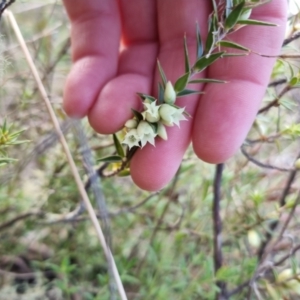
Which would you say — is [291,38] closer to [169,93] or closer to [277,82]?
[277,82]

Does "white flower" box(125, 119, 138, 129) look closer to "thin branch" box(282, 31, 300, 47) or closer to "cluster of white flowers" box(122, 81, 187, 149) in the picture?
"cluster of white flowers" box(122, 81, 187, 149)

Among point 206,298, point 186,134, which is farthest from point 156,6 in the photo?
point 206,298

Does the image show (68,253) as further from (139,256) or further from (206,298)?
(206,298)

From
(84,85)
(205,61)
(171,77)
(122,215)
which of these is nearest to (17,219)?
(122,215)

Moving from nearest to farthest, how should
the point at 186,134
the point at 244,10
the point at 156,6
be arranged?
1. the point at 244,10
2. the point at 186,134
3. the point at 156,6

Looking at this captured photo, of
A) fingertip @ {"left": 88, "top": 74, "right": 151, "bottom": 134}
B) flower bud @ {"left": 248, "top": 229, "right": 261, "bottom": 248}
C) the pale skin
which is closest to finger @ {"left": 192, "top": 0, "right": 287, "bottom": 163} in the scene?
the pale skin

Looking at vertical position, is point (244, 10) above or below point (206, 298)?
above

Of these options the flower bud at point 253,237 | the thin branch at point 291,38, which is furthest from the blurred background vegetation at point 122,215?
the thin branch at point 291,38
